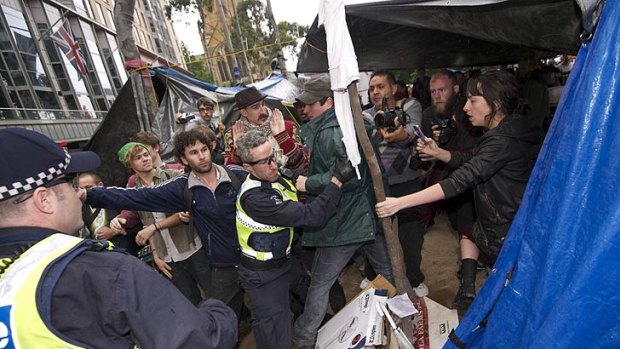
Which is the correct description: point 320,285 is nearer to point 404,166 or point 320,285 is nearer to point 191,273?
point 404,166

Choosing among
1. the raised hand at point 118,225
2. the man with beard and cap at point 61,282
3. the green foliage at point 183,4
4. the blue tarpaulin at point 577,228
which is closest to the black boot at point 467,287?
the blue tarpaulin at point 577,228

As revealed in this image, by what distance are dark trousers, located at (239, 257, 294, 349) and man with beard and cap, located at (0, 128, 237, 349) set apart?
3.97ft

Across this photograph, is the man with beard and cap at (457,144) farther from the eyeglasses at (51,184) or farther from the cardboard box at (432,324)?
the eyeglasses at (51,184)

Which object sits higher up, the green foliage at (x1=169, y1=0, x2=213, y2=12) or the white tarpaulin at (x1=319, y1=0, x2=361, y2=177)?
the green foliage at (x1=169, y1=0, x2=213, y2=12)

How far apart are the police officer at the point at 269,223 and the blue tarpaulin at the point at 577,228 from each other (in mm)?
1073

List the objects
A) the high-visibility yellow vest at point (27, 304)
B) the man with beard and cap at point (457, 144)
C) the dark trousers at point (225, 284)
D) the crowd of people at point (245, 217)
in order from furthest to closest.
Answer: the dark trousers at point (225, 284)
the man with beard and cap at point (457, 144)
the crowd of people at point (245, 217)
the high-visibility yellow vest at point (27, 304)

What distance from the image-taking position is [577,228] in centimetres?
131

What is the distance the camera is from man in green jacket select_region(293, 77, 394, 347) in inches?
94.8

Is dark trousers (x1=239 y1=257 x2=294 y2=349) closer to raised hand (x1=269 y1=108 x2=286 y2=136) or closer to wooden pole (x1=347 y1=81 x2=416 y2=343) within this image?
wooden pole (x1=347 y1=81 x2=416 y2=343)

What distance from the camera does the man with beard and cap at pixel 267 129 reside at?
316cm

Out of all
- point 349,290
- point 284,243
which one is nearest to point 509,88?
point 284,243

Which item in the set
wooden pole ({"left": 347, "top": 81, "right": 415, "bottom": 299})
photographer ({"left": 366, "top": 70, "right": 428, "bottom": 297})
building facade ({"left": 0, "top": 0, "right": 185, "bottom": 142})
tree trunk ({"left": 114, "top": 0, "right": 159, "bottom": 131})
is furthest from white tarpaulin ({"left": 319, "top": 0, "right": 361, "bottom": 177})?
building facade ({"left": 0, "top": 0, "right": 185, "bottom": 142})

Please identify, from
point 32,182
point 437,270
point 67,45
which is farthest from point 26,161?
point 67,45

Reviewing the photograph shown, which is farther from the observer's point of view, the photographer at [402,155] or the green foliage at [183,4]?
the green foliage at [183,4]
